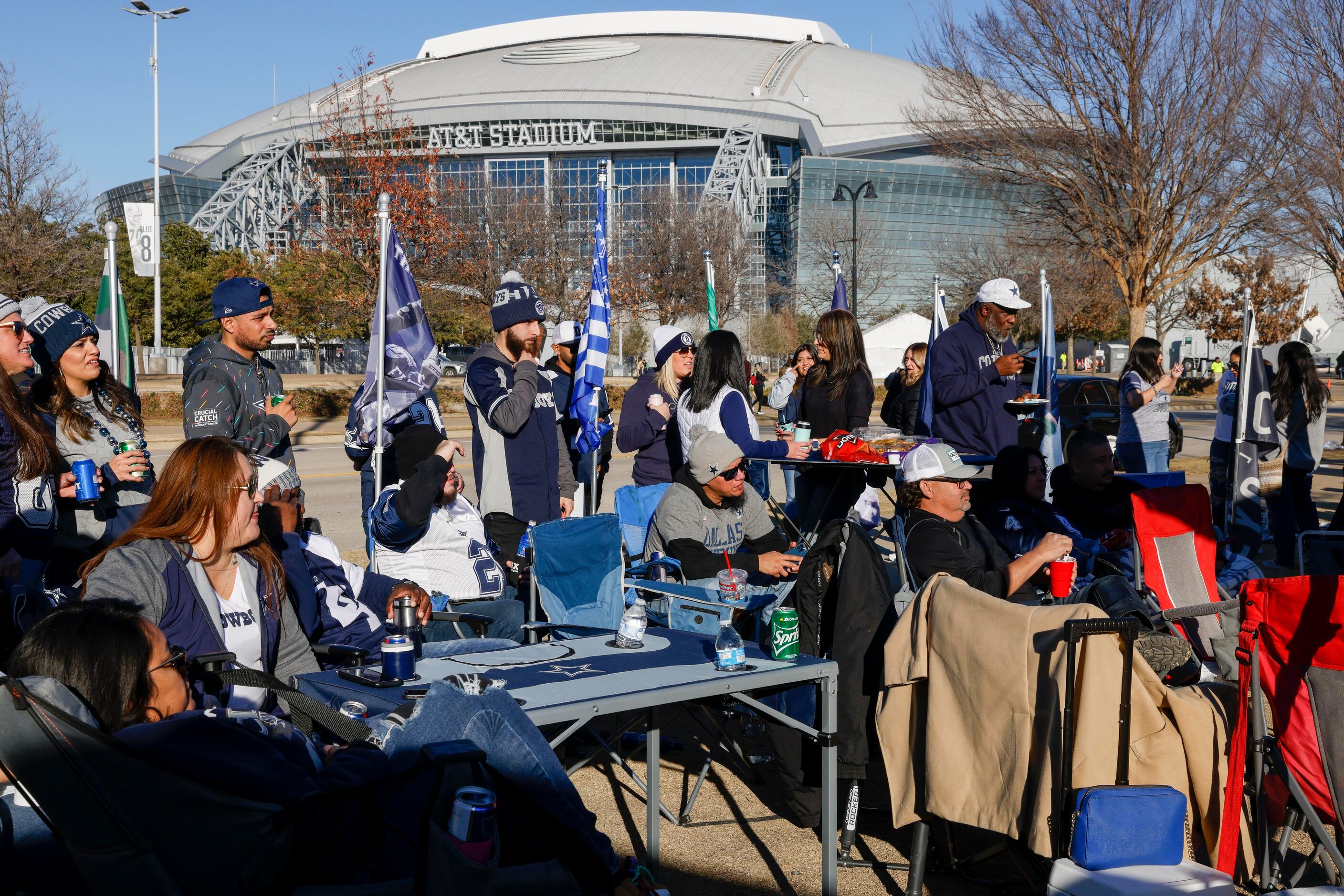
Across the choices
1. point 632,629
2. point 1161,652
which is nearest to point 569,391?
point 632,629

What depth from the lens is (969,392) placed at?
6.37 m

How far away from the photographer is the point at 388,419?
6.22 meters

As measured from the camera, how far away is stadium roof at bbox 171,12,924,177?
84000mm

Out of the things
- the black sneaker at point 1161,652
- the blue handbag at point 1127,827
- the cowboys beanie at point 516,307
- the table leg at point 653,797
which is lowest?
the table leg at point 653,797

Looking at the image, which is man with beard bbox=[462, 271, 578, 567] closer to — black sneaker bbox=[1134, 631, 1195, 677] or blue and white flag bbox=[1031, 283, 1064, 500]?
black sneaker bbox=[1134, 631, 1195, 677]

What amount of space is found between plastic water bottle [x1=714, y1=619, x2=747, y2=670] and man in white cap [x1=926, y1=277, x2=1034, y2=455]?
330 centimetres

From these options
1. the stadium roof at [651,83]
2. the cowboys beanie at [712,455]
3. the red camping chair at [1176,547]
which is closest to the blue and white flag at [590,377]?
the cowboys beanie at [712,455]

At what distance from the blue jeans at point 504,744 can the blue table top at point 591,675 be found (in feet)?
1.55

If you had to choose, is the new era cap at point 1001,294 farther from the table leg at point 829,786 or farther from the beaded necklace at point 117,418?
the beaded necklace at point 117,418

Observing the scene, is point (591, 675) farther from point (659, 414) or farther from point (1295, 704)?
point (659, 414)

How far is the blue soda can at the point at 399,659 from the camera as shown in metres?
3.32

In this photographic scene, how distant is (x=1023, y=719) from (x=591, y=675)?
1.30m

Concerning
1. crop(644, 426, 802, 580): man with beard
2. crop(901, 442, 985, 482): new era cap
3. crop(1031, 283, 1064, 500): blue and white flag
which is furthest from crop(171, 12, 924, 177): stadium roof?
crop(901, 442, 985, 482): new era cap

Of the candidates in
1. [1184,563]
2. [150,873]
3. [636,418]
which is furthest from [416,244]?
[150,873]
